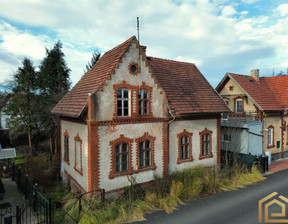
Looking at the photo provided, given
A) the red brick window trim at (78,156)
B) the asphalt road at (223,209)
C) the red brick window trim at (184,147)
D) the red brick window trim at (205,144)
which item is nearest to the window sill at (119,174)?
the red brick window trim at (78,156)

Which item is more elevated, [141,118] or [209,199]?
[141,118]

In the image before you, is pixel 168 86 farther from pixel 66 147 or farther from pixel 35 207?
pixel 35 207

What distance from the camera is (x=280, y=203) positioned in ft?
33.5

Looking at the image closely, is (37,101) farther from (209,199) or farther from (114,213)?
(209,199)

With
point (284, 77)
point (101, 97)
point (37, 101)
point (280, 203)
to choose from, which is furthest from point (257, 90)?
point (37, 101)

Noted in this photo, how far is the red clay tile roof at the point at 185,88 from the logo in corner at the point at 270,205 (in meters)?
6.14

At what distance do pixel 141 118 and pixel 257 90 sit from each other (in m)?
16.6

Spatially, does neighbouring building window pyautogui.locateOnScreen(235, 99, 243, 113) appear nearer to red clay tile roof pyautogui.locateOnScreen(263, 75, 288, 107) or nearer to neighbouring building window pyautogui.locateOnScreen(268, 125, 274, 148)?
neighbouring building window pyautogui.locateOnScreen(268, 125, 274, 148)

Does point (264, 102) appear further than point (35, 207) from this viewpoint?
Yes

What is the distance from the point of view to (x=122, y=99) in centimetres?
1055

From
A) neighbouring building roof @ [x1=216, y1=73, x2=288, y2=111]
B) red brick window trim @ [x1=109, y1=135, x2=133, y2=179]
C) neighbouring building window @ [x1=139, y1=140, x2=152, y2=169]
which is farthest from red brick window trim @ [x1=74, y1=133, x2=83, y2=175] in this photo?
neighbouring building roof @ [x1=216, y1=73, x2=288, y2=111]

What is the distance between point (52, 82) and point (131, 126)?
58.6 feet

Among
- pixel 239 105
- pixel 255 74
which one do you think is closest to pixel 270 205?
pixel 239 105

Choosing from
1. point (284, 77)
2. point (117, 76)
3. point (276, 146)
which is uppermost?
point (284, 77)
